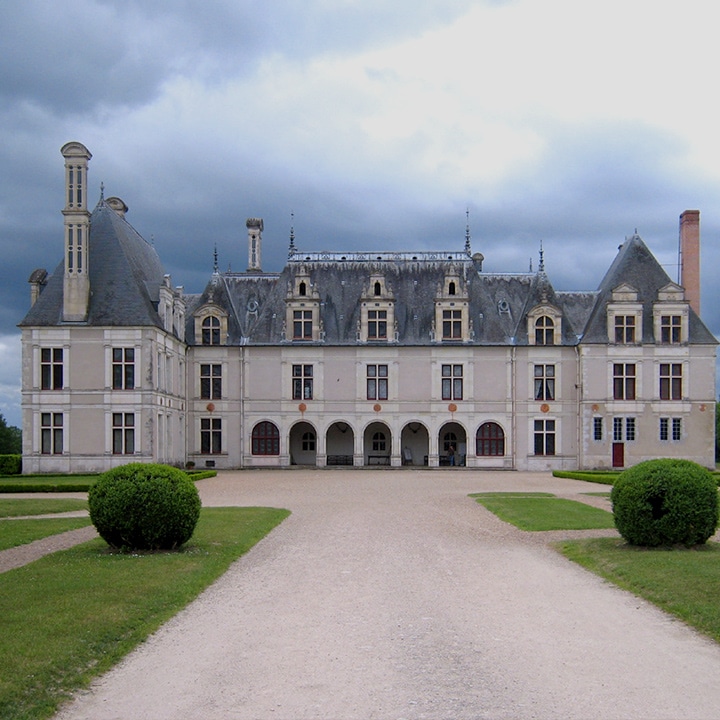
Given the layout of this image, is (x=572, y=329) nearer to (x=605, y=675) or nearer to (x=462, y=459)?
(x=462, y=459)

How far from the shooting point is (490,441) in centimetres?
5222

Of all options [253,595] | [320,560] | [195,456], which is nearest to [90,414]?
[195,456]

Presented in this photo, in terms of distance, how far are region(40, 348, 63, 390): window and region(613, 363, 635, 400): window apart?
28.8m

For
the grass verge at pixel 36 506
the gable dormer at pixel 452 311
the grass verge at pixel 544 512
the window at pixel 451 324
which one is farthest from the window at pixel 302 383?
the grass verge at pixel 36 506

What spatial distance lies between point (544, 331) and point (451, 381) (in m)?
5.89

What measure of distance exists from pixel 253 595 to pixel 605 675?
555 cm

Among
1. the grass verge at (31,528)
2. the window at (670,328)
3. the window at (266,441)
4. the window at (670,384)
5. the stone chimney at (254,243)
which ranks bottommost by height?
the grass verge at (31,528)

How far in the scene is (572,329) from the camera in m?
52.6

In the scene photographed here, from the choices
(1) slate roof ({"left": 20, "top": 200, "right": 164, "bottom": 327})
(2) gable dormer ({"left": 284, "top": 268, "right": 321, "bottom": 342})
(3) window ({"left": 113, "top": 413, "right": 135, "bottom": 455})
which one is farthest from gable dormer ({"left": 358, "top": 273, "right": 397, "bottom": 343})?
(3) window ({"left": 113, "top": 413, "right": 135, "bottom": 455})

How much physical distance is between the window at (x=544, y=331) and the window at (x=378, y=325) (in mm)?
8526

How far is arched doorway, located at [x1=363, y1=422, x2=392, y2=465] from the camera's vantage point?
54906 millimetres

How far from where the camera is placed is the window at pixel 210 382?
5253 cm

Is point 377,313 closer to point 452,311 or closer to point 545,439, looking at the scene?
point 452,311

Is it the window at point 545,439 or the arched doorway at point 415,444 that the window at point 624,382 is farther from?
the arched doorway at point 415,444
